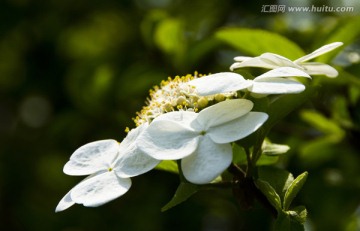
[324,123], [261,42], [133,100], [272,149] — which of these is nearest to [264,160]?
[272,149]

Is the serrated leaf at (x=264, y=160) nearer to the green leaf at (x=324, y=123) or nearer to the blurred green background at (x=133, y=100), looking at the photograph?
the blurred green background at (x=133, y=100)

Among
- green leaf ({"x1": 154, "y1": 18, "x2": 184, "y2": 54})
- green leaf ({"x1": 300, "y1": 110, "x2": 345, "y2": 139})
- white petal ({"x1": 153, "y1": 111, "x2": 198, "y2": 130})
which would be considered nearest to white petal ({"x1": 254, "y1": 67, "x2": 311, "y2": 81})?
white petal ({"x1": 153, "y1": 111, "x2": 198, "y2": 130})

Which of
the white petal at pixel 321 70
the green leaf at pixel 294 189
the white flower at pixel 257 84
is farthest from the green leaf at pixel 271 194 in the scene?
the white petal at pixel 321 70

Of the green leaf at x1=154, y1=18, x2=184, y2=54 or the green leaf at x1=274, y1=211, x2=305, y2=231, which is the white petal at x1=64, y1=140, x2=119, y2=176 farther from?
the green leaf at x1=154, y1=18, x2=184, y2=54

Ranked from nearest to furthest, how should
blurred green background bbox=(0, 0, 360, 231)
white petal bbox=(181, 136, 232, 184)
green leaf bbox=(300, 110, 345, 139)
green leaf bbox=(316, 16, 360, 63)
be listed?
white petal bbox=(181, 136, 232, 184)
green leaf bbox=(316, 16, 360, 63)
green leaf bbox=(300, 110, 345, 139)
blurred green background bbox=(0, 0, 360, 231)

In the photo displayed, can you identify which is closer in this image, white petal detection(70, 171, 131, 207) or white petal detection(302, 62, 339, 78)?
white petal detection(70, 171, 131, 207)

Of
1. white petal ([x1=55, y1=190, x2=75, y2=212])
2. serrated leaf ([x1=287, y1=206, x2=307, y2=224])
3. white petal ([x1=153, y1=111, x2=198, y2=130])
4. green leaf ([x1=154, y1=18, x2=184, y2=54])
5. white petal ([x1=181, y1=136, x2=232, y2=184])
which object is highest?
white petal ([x1=153, y1=111, x2=198, y2=130])

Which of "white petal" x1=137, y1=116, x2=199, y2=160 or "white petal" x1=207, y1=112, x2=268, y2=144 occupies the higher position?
"white petal" x1=207, y1=112, x2=268, y2=144
